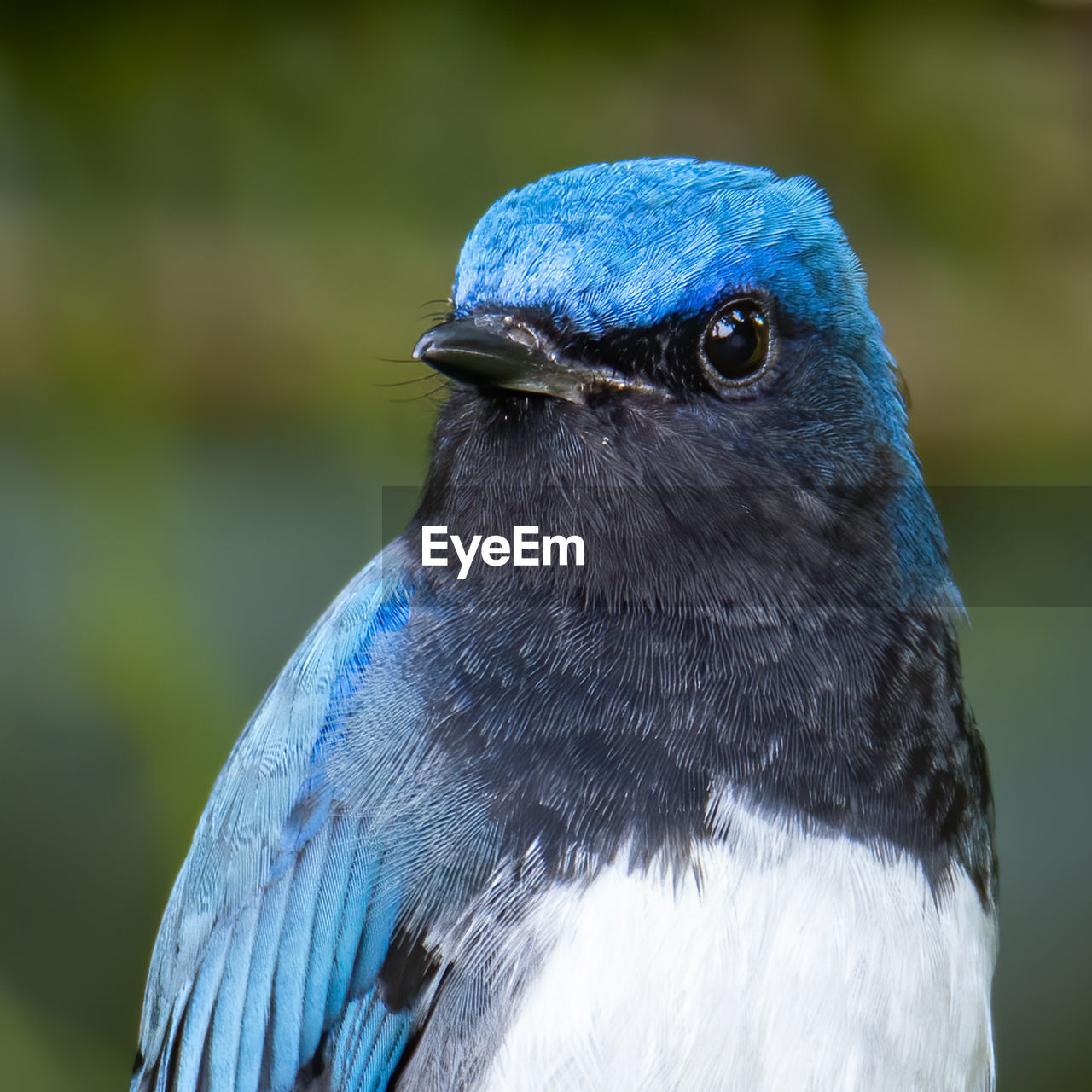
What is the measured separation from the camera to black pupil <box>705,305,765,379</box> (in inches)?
55.6

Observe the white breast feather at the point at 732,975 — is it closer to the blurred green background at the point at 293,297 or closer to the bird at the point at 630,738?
the bird at the point at 630,738

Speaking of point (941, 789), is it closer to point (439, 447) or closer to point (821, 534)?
point (821, 534)

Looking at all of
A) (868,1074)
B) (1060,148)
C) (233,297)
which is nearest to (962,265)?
(1060,148)

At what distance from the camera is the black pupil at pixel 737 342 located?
1.41m

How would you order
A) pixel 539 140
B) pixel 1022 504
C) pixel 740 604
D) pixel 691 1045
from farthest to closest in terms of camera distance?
pixel 539 140
pixel 1022 504
pixel 740 604
pixel 691 1045

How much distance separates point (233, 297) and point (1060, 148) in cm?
209

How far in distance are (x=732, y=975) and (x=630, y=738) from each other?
0.87 feet

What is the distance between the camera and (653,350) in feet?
4.60

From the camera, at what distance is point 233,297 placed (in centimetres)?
320

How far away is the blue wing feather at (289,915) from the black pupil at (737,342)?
462 millimetres

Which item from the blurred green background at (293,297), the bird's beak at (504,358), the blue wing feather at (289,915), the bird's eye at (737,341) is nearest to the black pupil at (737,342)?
the bird's eye at (737,341)

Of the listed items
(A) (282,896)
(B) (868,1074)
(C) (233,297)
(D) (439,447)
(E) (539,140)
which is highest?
(E) (539,140)

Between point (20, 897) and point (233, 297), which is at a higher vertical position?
point (233, 297)

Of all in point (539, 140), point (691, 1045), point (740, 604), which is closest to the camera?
point (691, 1045)
